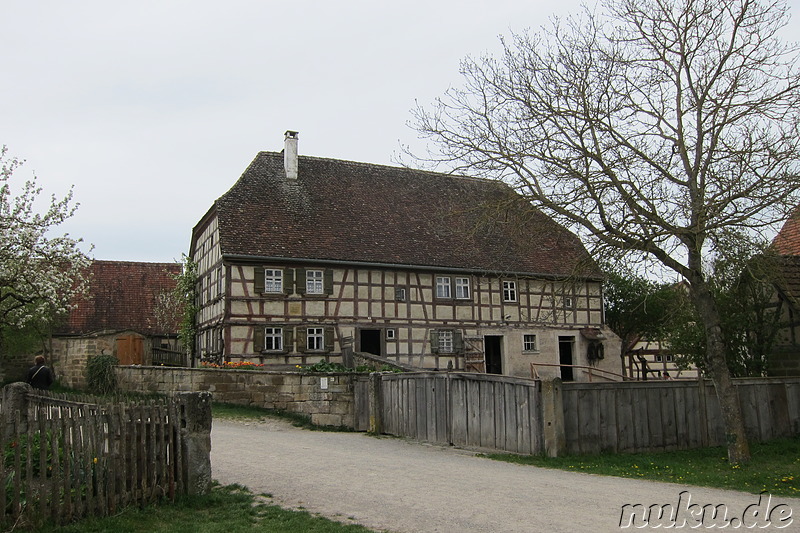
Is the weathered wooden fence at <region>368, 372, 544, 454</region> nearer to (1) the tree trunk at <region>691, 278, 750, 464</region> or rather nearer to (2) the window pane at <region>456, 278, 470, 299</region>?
(1) the tree trunk at <region>691, 278, 750, 464</region>

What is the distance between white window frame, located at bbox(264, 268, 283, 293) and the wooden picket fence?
17371 millimetres

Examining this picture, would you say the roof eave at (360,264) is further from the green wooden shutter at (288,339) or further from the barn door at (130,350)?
the barn door at (130,350)

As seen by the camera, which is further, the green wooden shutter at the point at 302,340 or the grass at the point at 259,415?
the green wooden shutter at the point at 302,340

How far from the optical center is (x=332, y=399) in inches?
691

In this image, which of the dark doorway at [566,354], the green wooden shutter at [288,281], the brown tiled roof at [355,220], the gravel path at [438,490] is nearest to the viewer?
the gravel path at [438,490]

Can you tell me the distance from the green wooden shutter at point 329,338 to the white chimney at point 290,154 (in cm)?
658

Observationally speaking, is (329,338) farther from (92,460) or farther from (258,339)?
(92,460)

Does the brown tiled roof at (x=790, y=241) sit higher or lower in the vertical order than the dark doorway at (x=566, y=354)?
higher

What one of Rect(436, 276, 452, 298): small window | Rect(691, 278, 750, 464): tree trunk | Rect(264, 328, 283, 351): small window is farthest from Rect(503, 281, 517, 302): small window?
Rect(691, 278, 750, 464): tree trunk

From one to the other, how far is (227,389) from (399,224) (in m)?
11.8

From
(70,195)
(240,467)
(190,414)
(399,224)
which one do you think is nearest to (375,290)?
(399,224)

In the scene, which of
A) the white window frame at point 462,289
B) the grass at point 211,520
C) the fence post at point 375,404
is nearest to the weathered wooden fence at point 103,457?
the grass at point 211,520

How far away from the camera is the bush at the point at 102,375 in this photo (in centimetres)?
2331

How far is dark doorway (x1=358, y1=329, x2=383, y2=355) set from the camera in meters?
27.3
